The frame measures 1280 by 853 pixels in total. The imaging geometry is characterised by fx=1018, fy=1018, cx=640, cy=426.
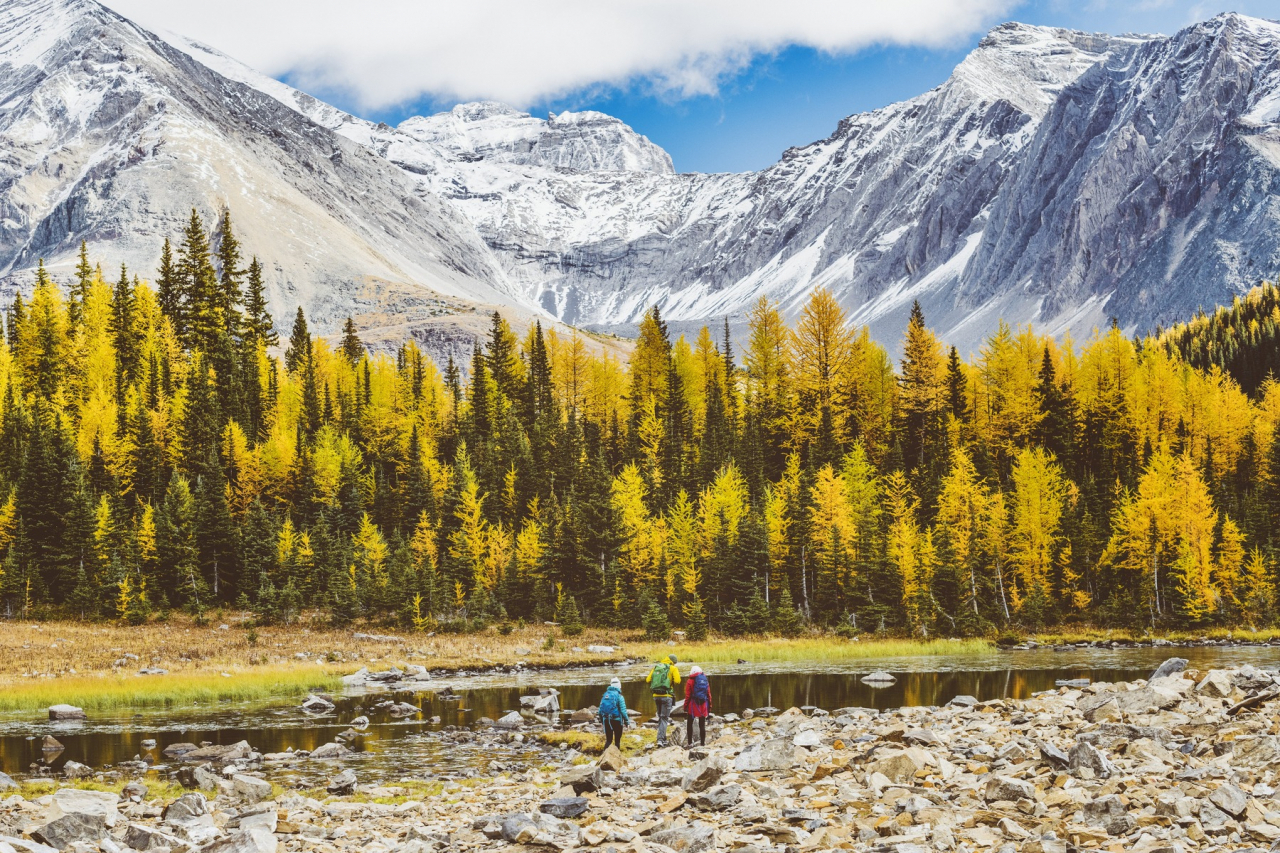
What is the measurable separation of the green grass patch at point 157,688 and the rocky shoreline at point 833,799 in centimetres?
1844

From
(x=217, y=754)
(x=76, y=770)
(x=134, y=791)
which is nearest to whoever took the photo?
(x=134, y=791)

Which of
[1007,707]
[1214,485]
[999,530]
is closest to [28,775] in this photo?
[1007,707]

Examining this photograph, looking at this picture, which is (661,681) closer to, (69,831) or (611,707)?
(611,707)

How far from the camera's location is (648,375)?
99.1 meters

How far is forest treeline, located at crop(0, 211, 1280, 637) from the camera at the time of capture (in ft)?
227

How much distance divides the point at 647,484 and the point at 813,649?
27.3 metres

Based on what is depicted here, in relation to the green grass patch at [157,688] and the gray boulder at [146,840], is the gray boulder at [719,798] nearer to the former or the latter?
the gray boulder at [146,840]

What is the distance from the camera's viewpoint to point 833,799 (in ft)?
58.8

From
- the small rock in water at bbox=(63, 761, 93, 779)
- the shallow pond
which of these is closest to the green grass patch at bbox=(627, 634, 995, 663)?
the shallow pond

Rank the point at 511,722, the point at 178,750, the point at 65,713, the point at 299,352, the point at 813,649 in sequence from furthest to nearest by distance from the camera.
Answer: the point at 299,352 < the point at 813,649 < the point at 65,713 < the point at 511,722 < the point at 178,750

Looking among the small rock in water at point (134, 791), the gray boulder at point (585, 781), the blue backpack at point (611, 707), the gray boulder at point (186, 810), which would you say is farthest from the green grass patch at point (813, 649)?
the gray boulder at point (186, 810)

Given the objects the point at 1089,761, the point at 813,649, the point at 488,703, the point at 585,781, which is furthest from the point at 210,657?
the point at 1089,761

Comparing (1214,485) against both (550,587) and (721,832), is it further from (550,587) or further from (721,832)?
(721,832)

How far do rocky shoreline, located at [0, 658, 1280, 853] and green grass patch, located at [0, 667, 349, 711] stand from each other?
60.5 feet
